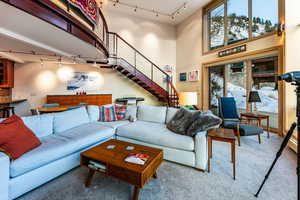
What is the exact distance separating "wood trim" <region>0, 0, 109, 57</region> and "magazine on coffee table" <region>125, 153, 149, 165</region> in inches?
91.1

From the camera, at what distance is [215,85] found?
5.26 metres

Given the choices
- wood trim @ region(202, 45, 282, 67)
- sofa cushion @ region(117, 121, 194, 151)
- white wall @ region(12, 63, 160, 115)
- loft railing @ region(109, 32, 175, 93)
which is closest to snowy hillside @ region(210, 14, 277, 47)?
wood trim @ region(202, 45, 282, 67)

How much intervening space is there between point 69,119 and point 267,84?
5.18 meters

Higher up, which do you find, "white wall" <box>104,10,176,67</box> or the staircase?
"white wall" <box>104,10,176,67</box>

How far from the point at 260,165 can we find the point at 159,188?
1.68 meters

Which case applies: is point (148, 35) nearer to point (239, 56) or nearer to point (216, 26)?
point (216, 26)

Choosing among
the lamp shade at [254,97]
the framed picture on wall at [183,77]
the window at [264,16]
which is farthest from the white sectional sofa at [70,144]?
the framed picture on wall at [183,77]

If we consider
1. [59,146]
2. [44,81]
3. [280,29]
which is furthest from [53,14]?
[280,29]

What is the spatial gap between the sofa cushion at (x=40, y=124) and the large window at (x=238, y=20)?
5620 millimetres

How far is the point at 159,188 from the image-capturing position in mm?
1589

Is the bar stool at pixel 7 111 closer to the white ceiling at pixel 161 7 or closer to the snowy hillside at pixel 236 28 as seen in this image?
the white ceiling at pixel 161 7

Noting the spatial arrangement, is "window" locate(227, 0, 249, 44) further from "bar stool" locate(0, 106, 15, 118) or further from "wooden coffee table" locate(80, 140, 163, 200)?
"bar stool" locate(0, 106, 15, 118)

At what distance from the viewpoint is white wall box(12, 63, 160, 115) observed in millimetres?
5051

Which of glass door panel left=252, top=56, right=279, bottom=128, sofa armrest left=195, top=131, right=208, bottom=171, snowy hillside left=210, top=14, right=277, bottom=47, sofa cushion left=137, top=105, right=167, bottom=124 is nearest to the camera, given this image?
sofa armrest left=195, top=131, right=208, bottom=171
